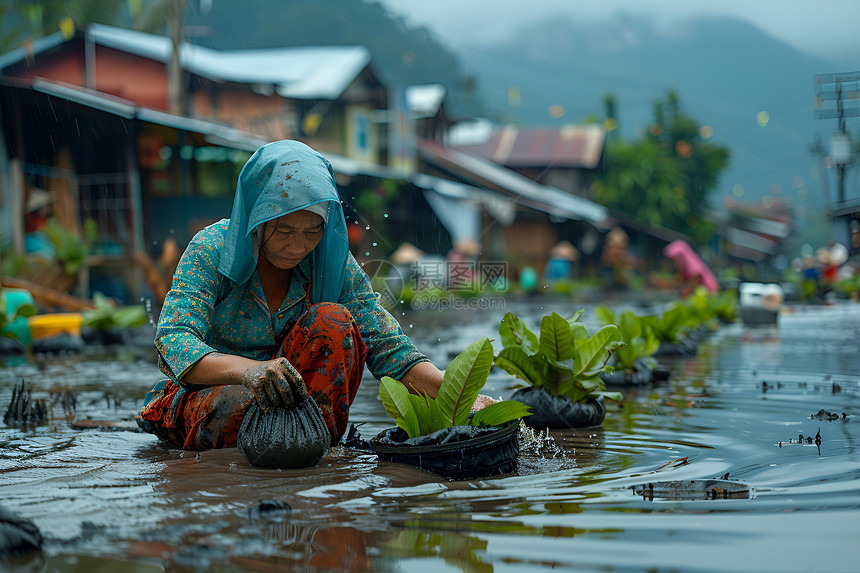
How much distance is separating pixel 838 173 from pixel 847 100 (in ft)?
11.9

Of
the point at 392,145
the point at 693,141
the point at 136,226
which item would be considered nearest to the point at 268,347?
the point at 136,226

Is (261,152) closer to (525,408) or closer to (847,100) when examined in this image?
(525,408)

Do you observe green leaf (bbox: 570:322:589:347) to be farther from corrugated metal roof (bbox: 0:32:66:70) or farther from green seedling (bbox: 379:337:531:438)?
corrugated metal roof (bbox: 0:32:66:70)

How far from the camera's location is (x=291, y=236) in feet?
10.4

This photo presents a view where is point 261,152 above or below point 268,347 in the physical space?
above

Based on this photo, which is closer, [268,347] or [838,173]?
[268,347]

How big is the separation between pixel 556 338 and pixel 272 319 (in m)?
1.50

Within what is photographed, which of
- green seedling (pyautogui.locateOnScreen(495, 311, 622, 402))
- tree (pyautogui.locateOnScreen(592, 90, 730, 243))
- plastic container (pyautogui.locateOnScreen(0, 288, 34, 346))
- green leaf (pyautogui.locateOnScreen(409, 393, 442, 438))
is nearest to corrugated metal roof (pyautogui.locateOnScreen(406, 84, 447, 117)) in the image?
tree (pyautogui.locateOnScreen(592, 90, 730, 243))

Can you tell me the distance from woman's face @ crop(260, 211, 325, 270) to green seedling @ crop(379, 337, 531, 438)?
1.87 feet

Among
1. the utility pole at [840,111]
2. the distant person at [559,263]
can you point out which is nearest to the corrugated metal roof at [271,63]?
the distant person at [559,263]

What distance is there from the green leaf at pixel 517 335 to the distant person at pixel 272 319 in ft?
3.31

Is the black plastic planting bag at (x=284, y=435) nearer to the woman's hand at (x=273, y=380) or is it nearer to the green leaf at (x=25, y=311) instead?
the woman's hand at (x=273, y=380)

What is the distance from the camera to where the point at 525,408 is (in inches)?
124

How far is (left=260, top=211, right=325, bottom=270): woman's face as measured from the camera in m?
3.14
